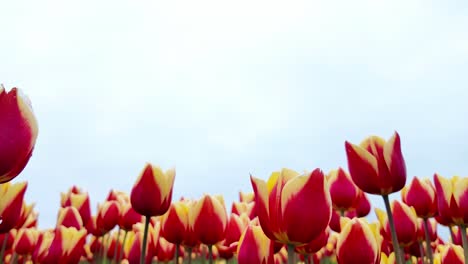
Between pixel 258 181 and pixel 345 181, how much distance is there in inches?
88.5

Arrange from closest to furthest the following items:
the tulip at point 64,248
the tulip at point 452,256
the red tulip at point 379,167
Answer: the red tulip at point 379,167
the tulip at point 452,256
the tulip at point 64,248

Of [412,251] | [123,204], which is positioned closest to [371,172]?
[412,251]

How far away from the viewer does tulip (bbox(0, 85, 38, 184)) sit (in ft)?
5.07

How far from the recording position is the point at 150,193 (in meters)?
3.08

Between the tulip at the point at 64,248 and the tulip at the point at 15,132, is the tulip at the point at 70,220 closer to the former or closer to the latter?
the tulip at the point at 64,248

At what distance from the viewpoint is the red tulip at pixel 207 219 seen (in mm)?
2992

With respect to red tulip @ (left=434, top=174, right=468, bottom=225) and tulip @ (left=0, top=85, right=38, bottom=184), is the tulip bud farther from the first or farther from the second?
red tulip @ (left=434, top=174, right=468, bottom=225)

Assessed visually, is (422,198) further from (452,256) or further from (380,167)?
(380,167)

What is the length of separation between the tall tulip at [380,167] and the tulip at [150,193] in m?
1.26

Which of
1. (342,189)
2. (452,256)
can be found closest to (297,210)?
(452,256)

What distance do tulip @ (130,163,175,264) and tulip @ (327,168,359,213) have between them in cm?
159

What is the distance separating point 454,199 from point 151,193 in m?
2.08

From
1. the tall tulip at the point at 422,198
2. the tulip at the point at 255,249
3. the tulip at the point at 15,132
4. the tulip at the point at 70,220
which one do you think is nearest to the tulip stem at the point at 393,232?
the tulip at the point at 255,249

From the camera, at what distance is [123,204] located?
4.76 meters
